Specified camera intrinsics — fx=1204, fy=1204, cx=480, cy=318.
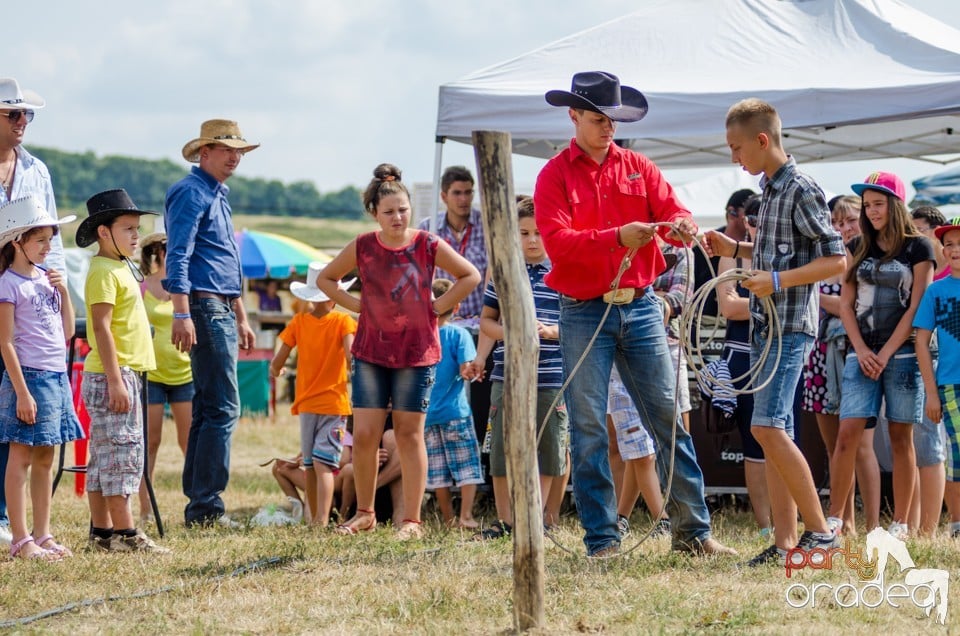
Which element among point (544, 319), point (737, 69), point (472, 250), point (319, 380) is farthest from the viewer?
point (737, 69)

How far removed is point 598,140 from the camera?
16.6 ft

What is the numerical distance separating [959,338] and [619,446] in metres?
1.77

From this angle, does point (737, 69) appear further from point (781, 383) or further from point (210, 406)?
point (210, 406)

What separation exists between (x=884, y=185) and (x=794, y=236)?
63.8 inches

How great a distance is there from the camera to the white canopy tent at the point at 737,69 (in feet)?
24.8

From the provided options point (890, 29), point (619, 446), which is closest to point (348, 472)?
point (619, 446)

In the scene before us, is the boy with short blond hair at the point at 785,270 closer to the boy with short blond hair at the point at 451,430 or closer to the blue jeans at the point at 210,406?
the boy with short blond hair at the point at 451,430

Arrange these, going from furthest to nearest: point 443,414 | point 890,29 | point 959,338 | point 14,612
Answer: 1. point 890,29
2. point 443,414
3. point 959,338
4. point 14,612

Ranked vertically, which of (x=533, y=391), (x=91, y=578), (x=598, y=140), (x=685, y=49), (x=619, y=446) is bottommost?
(x=91, y=578)

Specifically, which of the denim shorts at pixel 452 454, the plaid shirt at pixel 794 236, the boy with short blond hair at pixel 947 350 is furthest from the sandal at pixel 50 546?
the boy with short blond hair at pixel 947 350

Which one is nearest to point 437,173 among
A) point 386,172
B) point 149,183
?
point 386,172

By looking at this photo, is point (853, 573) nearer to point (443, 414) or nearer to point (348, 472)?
point (443, 414)

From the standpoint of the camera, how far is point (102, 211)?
5.88 m

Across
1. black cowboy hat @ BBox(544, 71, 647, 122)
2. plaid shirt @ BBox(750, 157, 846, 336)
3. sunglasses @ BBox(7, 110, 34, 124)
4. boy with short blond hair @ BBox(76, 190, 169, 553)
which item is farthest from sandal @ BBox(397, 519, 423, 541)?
sunglasses @ BBox(7, 110, 34, 124)
